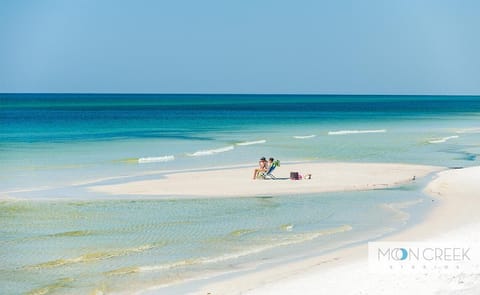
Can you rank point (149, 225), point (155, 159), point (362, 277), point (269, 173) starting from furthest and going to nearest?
point (155, 159) → point (269, 173) → point (149, 225) → point (362, 277)

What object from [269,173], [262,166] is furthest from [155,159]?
[262,166]

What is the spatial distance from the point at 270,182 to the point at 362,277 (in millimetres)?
14384

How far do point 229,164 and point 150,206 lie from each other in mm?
12386

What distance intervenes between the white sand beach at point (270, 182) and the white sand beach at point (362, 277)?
6383mm

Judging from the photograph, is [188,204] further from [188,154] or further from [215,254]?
[188,154]

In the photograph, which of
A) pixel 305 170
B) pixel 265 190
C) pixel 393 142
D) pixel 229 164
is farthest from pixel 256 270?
pixel 393 142

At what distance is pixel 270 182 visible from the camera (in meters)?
25.5

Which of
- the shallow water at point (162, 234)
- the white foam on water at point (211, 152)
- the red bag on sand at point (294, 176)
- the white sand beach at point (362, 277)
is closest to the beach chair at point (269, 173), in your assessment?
the red bag on sand at point (294, 176)

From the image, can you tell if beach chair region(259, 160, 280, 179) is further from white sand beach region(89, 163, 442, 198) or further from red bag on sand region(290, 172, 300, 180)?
red bag on sand region(290, 172, 300, 180)

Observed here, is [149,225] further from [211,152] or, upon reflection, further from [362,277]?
[211,152]

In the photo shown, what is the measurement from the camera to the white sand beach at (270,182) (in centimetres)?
2325

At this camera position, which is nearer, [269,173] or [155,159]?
[269,173]

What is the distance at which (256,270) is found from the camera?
1299cm

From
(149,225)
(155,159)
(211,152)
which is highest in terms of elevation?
(211,152)
